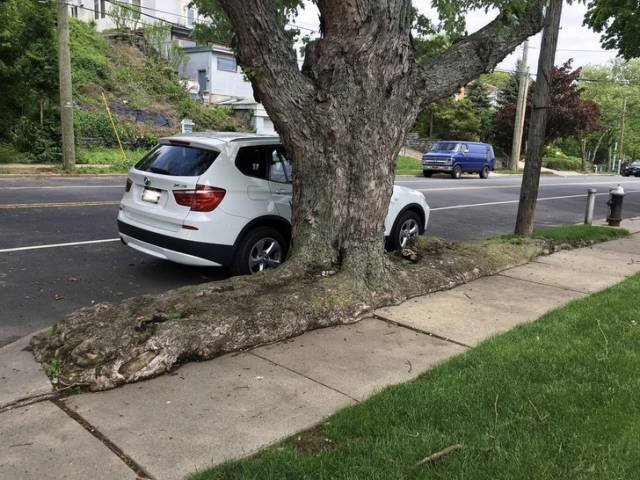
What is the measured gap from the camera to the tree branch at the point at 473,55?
6.28 meters

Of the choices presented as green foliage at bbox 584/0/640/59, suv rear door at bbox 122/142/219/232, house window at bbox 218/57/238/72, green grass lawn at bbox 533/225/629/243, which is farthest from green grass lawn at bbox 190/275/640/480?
house window at bbox 218/57/238/72

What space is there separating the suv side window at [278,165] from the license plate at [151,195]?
1.25 m

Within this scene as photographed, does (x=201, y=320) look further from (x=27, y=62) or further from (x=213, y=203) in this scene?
(x=27, y=62)

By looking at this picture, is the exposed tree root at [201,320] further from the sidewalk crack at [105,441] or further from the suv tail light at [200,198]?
the suv tail light at [200,198]

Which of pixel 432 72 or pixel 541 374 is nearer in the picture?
pixel 541 374

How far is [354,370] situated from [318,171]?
2171 millimetres

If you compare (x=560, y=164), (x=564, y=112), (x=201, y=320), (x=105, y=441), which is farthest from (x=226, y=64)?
(x=105, y=441)

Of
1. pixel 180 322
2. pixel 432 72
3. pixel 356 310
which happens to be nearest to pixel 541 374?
pixel 356 310

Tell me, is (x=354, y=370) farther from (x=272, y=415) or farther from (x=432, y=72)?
(x=432, y=72)

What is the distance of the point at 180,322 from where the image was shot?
15.0 ft

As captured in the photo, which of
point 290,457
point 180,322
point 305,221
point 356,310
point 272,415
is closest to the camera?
point 290,457

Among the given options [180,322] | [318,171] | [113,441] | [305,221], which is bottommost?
[113,441]

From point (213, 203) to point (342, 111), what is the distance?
163 centimetres

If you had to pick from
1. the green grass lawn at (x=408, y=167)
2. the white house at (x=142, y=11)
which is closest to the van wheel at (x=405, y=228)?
the green grass lawn at (x=408, y=167)
